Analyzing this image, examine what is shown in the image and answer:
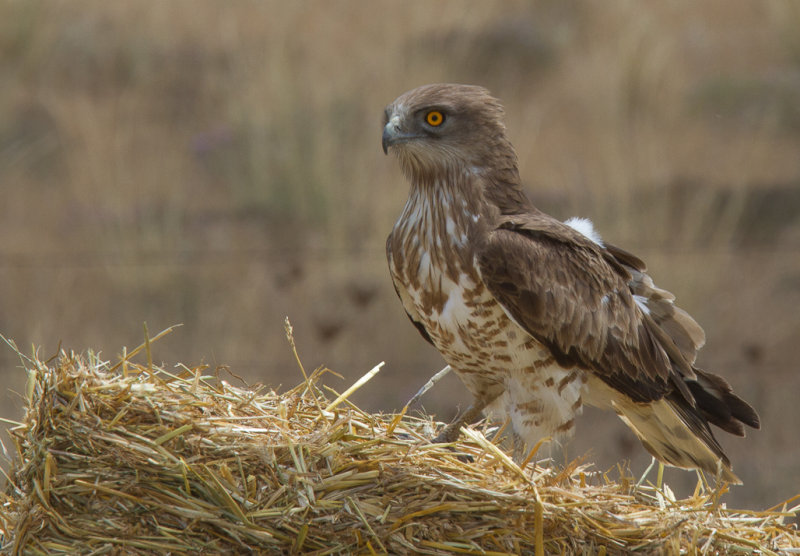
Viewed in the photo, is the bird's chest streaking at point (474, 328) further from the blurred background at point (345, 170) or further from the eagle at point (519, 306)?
the blurred background at point (345, 170)

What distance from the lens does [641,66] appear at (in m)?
6.66

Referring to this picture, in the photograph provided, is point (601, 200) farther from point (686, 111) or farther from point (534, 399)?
point (534, 399)

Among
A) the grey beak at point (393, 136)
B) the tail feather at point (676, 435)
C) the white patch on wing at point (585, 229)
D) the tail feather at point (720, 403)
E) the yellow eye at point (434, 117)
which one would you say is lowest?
the tail feather at point (676, 435)

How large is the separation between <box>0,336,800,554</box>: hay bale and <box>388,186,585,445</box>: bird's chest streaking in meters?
0.32

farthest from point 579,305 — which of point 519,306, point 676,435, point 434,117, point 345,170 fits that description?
point 345,170

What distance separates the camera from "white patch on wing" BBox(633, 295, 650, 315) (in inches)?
116

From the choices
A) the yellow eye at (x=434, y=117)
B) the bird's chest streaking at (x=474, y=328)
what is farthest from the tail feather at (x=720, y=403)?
the yellow eye at (x=434, y=117)

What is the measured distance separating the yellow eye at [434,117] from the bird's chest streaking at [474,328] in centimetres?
23

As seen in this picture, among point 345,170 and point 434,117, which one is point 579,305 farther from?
point 345,170

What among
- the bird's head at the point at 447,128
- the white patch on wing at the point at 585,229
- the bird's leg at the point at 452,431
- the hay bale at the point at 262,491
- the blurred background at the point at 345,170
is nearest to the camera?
the hay bale at the point at 262,491

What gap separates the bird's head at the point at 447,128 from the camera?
8.96ft

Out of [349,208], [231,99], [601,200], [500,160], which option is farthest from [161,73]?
[500,160]

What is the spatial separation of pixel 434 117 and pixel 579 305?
2.17 feet

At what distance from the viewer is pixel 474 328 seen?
8.36 ft
